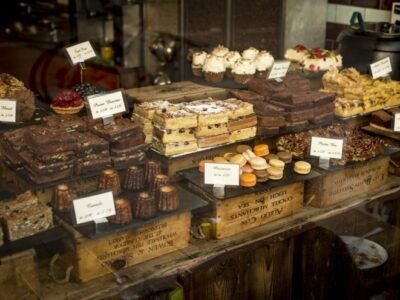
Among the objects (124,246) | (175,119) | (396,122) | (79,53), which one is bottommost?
(124,246)

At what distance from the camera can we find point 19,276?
2318 mm

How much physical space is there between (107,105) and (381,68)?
1925mm

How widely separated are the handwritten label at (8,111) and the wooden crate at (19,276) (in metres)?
1.01

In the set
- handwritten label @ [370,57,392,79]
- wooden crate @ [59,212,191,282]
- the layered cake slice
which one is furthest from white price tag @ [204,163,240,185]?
handwritten label @ [370,57,392,79]

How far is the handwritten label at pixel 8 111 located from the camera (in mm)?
3111

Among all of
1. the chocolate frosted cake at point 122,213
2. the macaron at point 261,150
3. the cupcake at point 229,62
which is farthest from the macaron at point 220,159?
the cupcake at point 229,62

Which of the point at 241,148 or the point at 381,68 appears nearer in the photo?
the point at 241,148

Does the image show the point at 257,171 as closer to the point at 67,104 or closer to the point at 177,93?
the point at 177,93

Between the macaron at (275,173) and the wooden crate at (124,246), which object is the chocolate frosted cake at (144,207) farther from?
the macaron at (275,173)

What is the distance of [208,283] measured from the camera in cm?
289

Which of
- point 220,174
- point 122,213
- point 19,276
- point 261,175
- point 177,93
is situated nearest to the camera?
point 19,276

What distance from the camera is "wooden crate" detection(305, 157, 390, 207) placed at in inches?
124

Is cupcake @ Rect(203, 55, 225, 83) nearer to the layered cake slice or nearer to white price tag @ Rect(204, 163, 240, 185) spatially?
the layered cake slice

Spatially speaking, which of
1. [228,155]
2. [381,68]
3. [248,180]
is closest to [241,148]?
[228,155]
